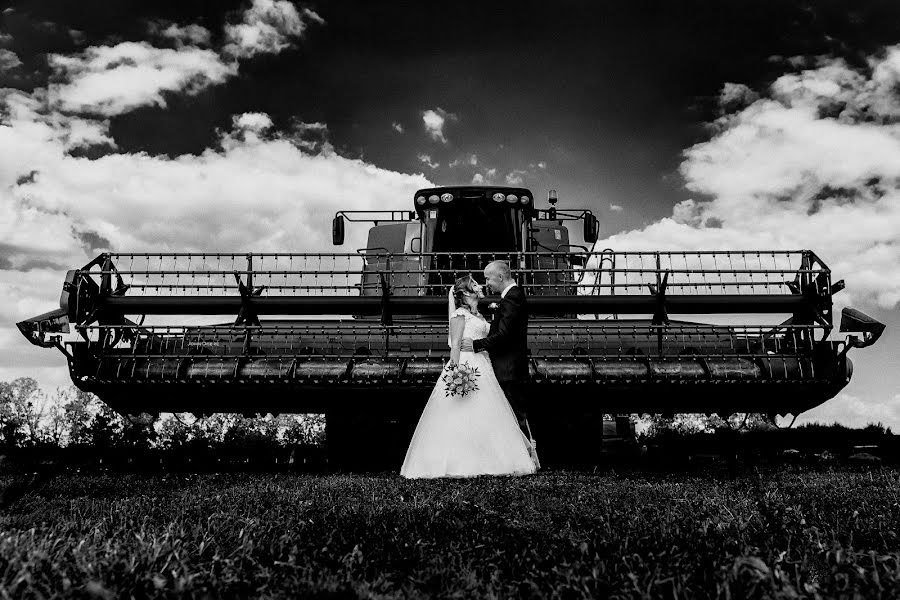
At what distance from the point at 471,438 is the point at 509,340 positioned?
1167mm

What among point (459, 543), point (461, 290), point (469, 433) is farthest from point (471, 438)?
point (459, 543)

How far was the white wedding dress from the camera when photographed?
7328 millimetres

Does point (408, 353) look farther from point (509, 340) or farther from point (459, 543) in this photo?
point (459, 543)

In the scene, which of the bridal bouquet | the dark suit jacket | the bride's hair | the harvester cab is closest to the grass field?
the bridal bouquet

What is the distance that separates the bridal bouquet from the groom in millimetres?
256

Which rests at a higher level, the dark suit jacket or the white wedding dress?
the dark suit jacket

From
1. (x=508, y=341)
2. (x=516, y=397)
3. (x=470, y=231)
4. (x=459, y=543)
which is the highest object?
(x=470, y=231)

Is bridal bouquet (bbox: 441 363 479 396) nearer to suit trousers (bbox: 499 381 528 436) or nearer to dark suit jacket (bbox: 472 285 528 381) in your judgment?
dark suit jacket (bbox: 472 285 528 381)

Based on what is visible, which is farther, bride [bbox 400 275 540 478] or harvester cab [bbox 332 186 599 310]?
harvester cab [bbox 332 186 599 310]

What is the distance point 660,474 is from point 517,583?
213 inches

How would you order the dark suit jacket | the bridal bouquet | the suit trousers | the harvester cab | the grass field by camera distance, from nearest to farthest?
the grass field < the bridal bouquet < the dark suit jacket < the suit trousers < the harvester cab

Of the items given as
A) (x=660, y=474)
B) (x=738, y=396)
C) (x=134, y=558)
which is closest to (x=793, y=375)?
(x=738, y=396)

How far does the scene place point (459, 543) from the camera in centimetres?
290

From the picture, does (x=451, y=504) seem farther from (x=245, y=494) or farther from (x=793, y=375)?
(x=793, y=375)
